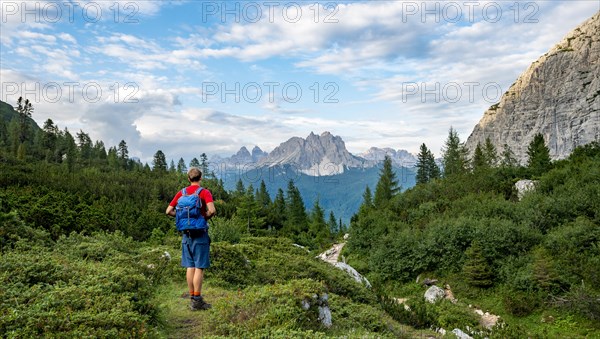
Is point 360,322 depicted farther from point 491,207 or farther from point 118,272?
point 491,207

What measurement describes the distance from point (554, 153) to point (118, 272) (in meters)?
121

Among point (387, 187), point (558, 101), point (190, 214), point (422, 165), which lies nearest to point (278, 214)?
point (387, 187)

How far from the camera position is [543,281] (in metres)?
18.5

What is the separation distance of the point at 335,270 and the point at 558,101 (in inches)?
4606

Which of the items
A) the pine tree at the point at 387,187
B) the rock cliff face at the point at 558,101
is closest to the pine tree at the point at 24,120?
the pine tree at the point at 387,187

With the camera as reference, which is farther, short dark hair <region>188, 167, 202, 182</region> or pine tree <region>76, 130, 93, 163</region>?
pine tree <region>76, 130, 93, 163</region>

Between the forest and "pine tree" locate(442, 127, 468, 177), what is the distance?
1048 inches

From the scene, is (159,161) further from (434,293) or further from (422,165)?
(434,293)

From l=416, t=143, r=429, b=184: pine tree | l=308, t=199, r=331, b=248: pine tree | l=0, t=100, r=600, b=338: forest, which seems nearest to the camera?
l=0, t=100, r=600, b=338: forest

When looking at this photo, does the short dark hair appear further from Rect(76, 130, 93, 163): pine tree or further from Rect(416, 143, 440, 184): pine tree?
Rect(76, 130, 93, 163): pine tree

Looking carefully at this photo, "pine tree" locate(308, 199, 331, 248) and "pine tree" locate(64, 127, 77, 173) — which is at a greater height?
"pine tree" locate(64, 127, 77, 173)

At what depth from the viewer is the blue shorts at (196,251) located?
7.71 metres

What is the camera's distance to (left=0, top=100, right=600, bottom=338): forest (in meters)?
6.39

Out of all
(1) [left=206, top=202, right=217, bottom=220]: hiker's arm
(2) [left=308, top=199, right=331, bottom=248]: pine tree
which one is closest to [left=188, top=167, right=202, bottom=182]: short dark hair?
(1) [left=206, top=202, right=217, bottom=220]: hiker's arm
